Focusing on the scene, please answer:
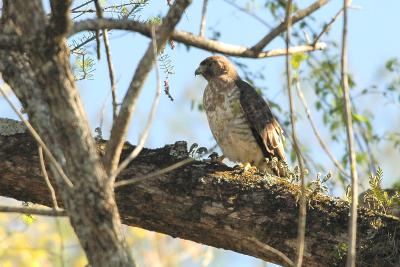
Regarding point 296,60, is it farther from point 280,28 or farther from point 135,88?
point 135,88

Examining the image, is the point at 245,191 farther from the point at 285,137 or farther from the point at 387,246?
the point at 285,137

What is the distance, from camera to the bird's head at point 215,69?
7.14 m

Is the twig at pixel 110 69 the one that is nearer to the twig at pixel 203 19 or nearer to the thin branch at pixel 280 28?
the twig at pixel 203 19

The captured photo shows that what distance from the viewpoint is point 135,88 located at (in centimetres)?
278

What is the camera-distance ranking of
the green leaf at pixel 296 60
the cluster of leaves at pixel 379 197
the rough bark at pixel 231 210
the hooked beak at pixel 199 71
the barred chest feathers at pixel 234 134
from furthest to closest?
1. the hooked beak at pixel 199 71
2. the barred chest feathers at pixel 234 134
3. the cluster of leaves at pixel 379 197
4. the rough bark at pixel 231 210
5. the green leaf at pixel 296 60

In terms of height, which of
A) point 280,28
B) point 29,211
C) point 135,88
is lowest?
point 29,211

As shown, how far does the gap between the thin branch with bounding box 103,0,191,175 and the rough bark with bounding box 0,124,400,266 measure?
53.0 inches

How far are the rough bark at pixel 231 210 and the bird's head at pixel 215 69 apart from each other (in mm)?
2787

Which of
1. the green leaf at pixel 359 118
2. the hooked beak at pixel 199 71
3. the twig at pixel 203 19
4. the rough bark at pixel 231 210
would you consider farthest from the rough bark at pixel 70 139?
the hooked beak at pixel 199 71

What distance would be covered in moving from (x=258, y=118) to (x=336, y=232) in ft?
7.98

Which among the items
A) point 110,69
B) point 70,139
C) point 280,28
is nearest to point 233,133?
point 110,69

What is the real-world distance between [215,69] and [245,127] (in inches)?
41.2

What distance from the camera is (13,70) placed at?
9.43ft

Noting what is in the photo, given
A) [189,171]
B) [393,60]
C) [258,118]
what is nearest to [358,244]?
[189,171]
